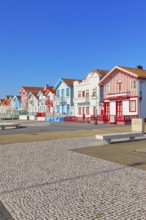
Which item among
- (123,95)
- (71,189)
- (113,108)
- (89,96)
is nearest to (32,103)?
(89,96)

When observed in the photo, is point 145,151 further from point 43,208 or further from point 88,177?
point 43,208

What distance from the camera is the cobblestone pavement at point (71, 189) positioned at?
4125mm

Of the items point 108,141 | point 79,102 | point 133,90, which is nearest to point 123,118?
point 133,90

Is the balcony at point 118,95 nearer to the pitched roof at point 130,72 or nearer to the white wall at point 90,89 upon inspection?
the pitched roof at point 130,72

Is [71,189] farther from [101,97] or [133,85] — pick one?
[101,97]

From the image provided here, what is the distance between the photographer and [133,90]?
31875 millimetres

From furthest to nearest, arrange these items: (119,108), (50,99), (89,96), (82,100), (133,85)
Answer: (50,99) → (82,100) → (89,96) → (119,108) → (133,85)

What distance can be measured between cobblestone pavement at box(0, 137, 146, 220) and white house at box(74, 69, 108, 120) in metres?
30.1

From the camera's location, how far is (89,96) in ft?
138

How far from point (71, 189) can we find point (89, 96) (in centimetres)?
3693

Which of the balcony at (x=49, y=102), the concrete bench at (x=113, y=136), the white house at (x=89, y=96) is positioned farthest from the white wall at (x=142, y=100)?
the balcony at (x=49, y=102)

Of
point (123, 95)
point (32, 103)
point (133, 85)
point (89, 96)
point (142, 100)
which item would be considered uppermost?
point (133, 85)

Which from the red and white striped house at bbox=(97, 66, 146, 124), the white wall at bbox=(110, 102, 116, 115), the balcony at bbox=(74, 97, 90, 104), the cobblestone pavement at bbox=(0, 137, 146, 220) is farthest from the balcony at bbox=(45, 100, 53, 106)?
the cobblestone pavement at bbox=(0, 137, 146, 220)

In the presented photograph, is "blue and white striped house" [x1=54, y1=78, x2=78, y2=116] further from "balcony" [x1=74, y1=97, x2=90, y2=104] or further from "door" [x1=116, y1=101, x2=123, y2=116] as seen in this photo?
"door" [x1=116, y1=101, x2=123, y2=116]
